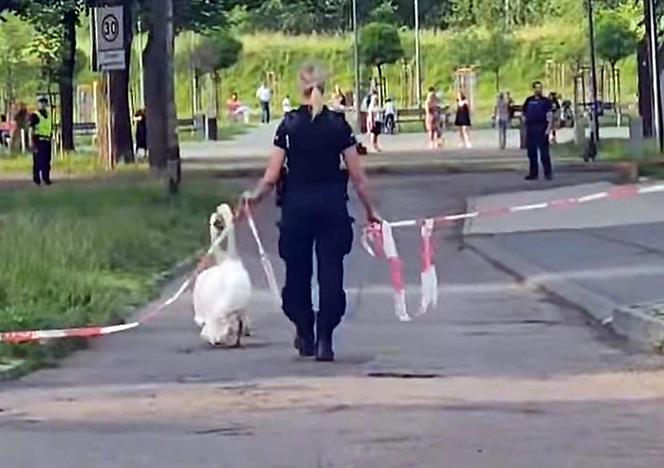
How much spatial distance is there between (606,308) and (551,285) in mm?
2415

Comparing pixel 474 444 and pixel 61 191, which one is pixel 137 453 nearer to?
pixel 474 444

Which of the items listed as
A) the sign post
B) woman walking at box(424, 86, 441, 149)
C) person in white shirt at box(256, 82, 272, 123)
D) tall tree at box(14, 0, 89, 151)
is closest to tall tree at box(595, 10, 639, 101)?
person in white shirt at box(256, 82, 272, 123)

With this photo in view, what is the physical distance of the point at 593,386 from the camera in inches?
461

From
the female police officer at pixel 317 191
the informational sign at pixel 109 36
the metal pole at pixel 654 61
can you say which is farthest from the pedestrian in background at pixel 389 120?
the female police officer at pixel 317 191

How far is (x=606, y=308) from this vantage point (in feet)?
52.4

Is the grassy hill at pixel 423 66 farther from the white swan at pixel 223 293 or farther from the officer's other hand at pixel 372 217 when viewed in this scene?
the officer's other hand at pixel 372 217

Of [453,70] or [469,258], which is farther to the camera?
[453,70]

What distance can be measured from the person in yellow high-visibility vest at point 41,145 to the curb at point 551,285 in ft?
52.3

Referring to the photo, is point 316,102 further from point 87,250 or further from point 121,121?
point 121,121

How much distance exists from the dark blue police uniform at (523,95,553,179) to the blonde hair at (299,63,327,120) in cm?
2369

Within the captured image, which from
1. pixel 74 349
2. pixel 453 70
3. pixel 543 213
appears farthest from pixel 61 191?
pixel 453 70

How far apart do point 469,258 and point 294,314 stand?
9.63 m

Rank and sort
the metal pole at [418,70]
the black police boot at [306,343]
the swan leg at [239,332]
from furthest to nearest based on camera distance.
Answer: the metal pole at [418,70] → the swan leg at [239,332] → the black police boot at [306,343]

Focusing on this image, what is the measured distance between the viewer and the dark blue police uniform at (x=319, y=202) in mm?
12766
